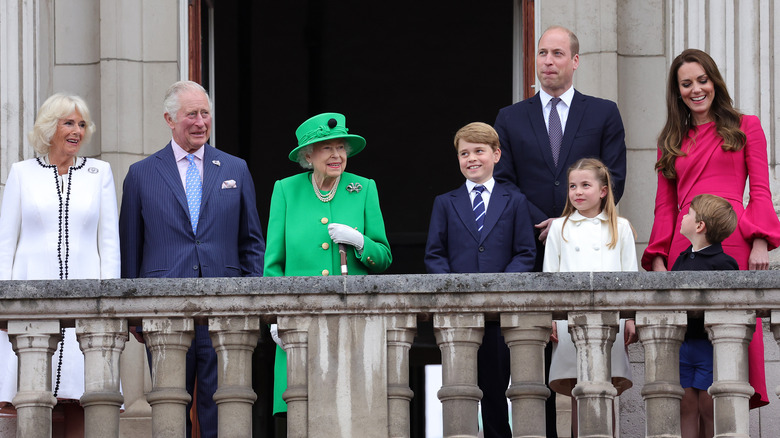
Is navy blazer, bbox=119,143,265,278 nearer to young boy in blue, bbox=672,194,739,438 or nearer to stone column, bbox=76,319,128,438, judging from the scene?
stone column, bbox=76,319,128,438

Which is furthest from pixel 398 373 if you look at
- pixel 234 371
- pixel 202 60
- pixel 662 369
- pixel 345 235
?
pixel 202 60

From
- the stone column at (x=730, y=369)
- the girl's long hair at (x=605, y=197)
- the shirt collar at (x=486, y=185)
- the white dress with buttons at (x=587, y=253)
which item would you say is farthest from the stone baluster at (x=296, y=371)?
the stone column at (x=730, y=369)

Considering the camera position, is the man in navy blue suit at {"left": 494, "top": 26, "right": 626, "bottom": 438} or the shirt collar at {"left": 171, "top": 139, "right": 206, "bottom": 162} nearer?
the shirt collar at {"left": 171, "top": 139, "right": 206, "bottom": 162}

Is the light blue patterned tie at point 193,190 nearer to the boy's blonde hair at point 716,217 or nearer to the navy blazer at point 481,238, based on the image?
the navy blazer at point 481,238

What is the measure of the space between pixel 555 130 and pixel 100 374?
2.49 metres

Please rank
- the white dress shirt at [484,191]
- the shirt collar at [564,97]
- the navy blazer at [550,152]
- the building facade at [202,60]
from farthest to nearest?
the building facade at [202,60], the shirt collar at [564,97], the navy blazer at [550,152], the white dress shirt at [484,191]

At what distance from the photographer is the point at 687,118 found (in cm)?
685

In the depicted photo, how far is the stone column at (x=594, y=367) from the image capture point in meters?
5.81

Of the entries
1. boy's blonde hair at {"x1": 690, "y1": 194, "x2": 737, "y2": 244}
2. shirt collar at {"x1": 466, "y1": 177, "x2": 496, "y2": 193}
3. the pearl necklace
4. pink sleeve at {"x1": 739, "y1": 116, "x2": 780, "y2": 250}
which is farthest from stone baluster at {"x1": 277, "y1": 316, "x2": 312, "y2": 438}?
pink sleeve at {"x1": 739, "y1": 116, "x2": 780, "y2": 250}

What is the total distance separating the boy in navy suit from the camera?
667 centimetres

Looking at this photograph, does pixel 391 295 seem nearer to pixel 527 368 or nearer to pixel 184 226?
pixel 527 368

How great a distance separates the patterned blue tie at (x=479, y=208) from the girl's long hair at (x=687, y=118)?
795 millimetres

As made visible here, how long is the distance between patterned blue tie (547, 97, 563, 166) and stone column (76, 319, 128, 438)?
7.44 ft

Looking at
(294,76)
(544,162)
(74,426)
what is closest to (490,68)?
(294,76)
